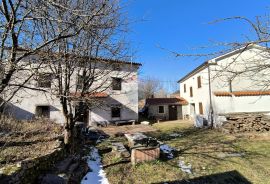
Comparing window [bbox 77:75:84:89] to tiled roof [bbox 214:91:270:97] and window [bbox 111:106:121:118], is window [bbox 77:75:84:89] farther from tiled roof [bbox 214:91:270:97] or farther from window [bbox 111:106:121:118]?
window [bbox 111:106:121:118]

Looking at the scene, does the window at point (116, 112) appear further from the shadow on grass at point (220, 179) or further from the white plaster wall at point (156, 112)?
the shadow on grass at point (220, 179)

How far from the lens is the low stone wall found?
467 centimetres

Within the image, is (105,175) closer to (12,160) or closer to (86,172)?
(86,172)

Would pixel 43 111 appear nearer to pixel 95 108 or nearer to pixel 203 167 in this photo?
pixel 95 108

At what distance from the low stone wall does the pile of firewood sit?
42.6 ft

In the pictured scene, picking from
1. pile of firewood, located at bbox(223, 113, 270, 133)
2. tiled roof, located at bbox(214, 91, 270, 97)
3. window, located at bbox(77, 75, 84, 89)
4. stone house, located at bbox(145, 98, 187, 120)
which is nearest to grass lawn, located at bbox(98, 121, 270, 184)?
window, located at bbox(77, 75, 84, 89)

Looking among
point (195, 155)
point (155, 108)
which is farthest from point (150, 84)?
point (195, 155)

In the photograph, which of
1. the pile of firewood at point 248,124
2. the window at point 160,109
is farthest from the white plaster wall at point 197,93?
the pile of firewood at point 248,124

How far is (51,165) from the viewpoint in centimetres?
668

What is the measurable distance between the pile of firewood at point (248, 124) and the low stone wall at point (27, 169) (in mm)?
12995

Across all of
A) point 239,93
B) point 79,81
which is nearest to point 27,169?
point 79,81

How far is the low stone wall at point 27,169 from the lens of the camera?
15.3ft

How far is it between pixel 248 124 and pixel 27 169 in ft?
49.9

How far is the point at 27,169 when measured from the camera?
17.5 ft
